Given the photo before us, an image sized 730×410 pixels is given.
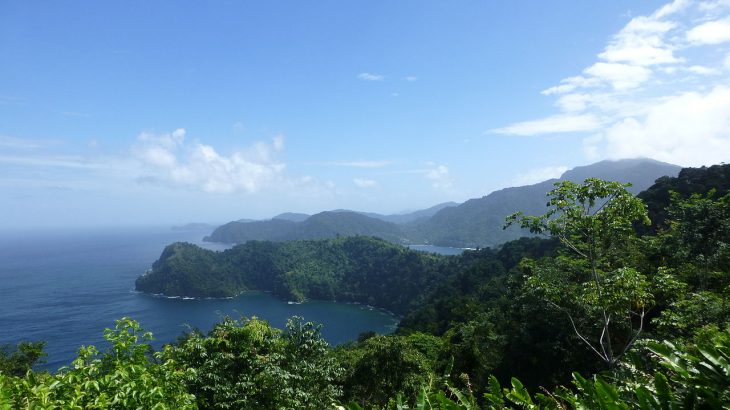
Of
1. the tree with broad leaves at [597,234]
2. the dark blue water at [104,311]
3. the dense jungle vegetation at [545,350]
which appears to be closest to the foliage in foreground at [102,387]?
the dense jungle vegetation at [545,350]

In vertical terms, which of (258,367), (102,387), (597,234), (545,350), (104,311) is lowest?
(104,311)

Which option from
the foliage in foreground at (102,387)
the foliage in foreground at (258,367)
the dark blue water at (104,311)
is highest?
the foliage in foreground at (102,387)

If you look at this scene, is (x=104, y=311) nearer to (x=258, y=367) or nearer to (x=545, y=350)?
(x=545, y=350)

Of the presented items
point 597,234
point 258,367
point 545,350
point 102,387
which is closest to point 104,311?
point 545,350

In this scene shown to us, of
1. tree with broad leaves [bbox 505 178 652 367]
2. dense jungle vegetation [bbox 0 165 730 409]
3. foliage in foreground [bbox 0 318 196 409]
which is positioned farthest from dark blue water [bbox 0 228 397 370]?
foliage in foreground [bbox 0 318 196 409]

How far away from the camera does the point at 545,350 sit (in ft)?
59.8

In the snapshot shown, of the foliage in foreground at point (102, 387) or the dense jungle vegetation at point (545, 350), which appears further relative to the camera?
the foliage in foreground at point (102, 387)

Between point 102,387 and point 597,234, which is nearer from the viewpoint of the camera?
point 102,387

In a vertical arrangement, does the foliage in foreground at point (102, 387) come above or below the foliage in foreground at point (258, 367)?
above

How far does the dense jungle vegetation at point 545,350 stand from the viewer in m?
2.28

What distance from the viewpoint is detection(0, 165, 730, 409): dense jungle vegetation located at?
7.47 feet

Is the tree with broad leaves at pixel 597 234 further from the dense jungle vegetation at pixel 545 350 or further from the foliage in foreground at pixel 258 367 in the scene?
the foliage in foreground at pixel 258 367

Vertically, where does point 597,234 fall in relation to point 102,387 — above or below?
above

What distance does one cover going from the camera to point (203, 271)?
381ft
